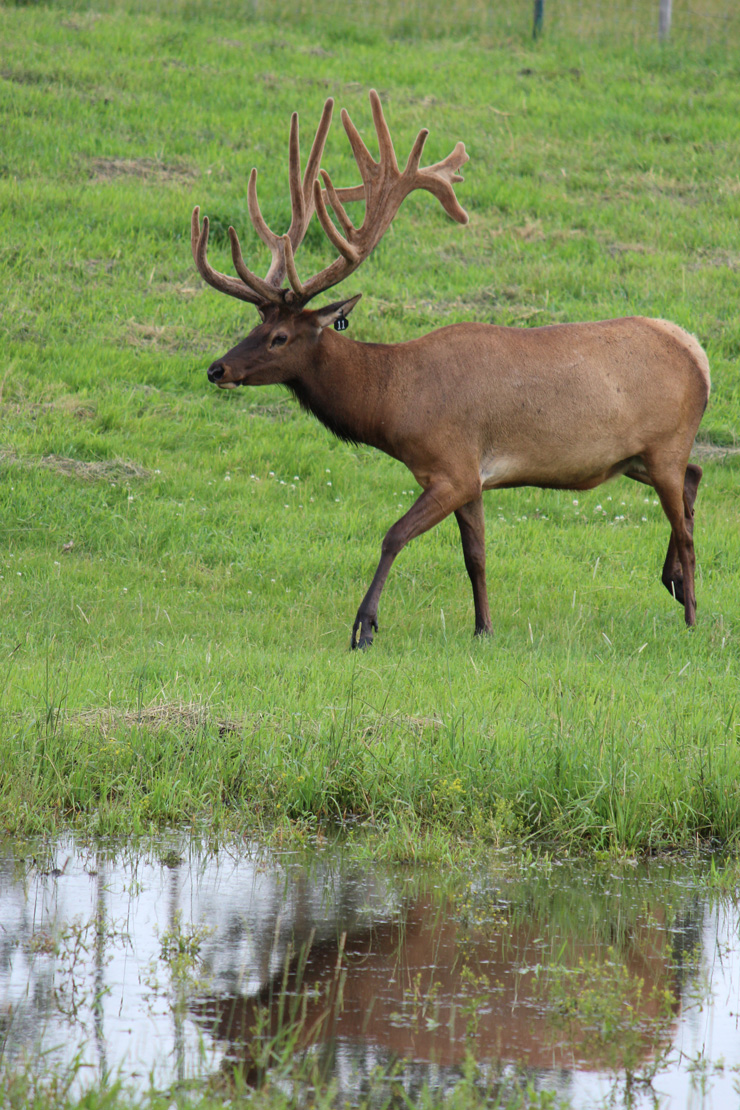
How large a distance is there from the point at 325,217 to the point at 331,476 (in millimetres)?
3472

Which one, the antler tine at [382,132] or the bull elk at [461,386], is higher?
the antler tine at [382,132]

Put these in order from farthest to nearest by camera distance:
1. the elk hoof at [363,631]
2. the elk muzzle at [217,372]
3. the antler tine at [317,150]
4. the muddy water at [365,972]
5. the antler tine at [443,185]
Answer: the antler tine at [443,185] → the elk muzzle at [217,372] → the antler tine at [317,150] → the elk hoof at [363,631] → the muddy water at [365,972]

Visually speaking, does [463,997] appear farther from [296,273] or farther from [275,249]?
[275,249]

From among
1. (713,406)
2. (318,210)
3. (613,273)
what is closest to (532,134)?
(613,273)

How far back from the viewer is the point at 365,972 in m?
3.97

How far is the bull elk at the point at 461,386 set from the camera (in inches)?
325

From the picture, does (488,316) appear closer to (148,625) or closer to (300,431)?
(300,431)

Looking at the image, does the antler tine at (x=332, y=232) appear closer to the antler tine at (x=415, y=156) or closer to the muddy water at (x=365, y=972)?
the antler tine at (x=415, y=156)

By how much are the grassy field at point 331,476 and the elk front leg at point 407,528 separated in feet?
0.84

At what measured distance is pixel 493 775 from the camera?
→ 552 cm

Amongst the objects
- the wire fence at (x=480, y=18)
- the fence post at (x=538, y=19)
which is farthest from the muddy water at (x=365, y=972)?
the fence post at (x=538, y=19)

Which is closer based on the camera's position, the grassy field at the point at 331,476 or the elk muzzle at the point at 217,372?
the grassy field at the point at 331,476

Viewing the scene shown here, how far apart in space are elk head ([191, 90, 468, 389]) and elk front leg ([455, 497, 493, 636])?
1.40 meters

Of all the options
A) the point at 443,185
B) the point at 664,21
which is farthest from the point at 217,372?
the point at 664,21
